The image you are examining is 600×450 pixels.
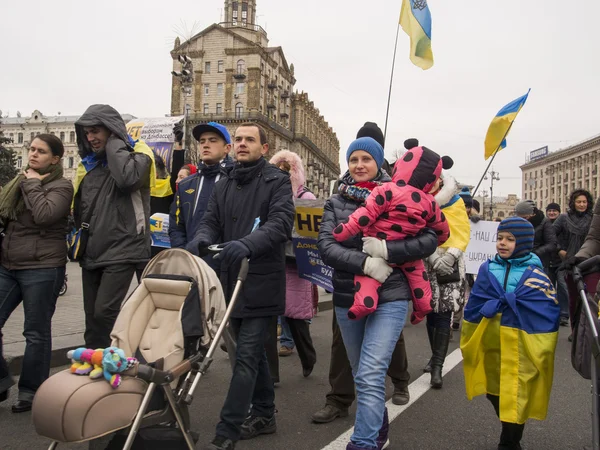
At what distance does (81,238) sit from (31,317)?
71cm

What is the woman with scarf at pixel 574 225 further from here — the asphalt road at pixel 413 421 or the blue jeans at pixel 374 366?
the blue jeans at pixel 374 366

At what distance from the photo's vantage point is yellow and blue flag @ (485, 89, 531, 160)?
33.8 feet

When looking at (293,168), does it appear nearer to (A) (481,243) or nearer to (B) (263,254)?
(B) (263,254)

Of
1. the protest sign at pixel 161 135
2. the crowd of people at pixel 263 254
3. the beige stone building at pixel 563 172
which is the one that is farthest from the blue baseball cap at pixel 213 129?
the beige stone building at pixel 563 172

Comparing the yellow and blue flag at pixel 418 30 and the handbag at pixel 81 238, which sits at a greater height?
the yellow and blue flag at pixel 418 30

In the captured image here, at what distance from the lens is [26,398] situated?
421 centimetres

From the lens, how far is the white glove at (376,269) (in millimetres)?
3189

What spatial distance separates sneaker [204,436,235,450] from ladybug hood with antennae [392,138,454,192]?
1839 millimetres

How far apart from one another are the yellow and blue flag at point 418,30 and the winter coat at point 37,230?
7611 millimetres

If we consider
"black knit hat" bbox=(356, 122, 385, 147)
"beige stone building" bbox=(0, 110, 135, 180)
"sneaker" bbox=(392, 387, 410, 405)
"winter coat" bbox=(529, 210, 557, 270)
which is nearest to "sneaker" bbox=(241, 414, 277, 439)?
"sneaker" bbox=(392, 387, 410, 405)

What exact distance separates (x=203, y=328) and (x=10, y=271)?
2.13m

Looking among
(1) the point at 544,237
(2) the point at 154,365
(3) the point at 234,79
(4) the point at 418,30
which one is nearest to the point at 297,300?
(2) the point at 154,365

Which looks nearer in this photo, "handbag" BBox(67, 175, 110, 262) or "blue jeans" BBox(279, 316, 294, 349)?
"handbag" BBox(67, 175, 110, 262)

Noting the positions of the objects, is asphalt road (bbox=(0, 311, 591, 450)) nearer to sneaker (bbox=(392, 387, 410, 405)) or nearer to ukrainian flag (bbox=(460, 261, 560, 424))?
sneaker (bbox=(392, 387, 410, 405))
